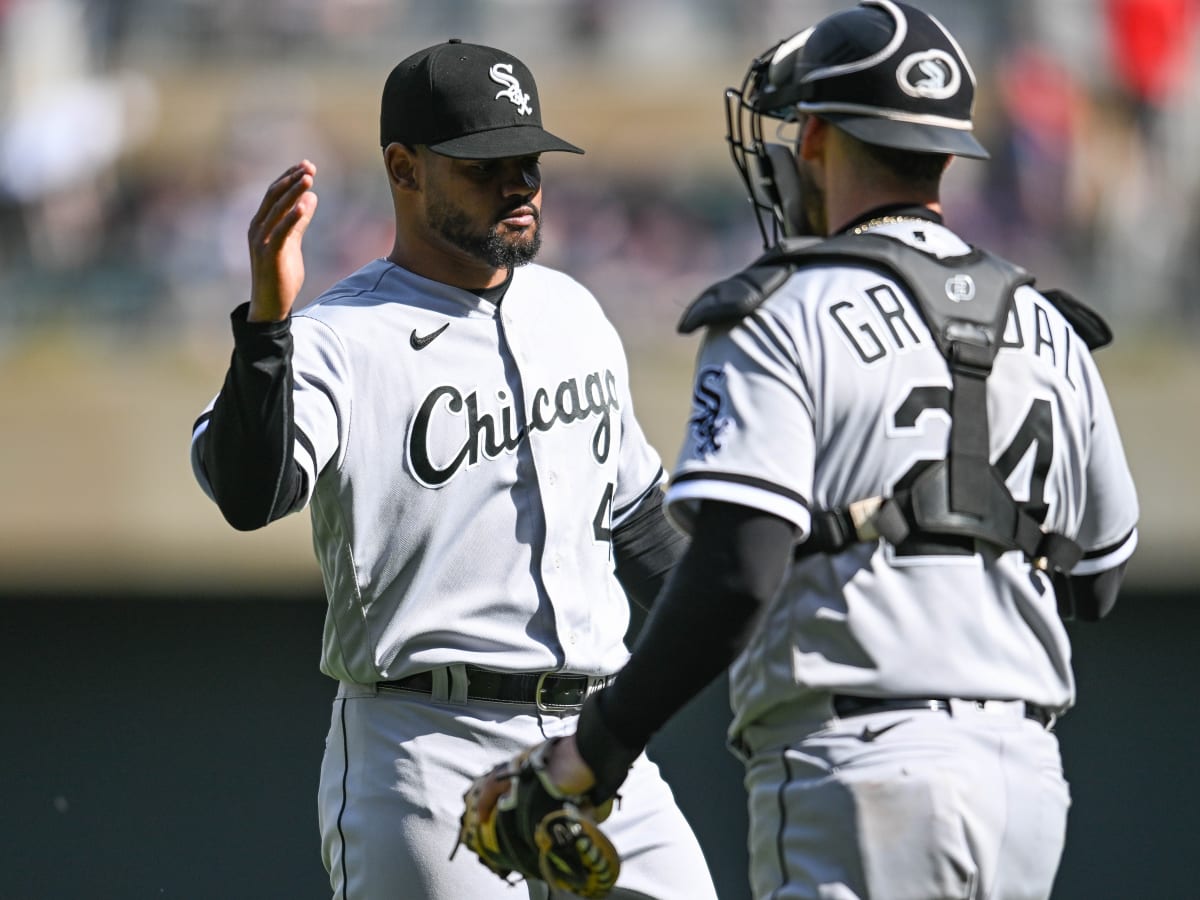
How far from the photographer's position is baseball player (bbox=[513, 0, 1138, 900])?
207 centimetres

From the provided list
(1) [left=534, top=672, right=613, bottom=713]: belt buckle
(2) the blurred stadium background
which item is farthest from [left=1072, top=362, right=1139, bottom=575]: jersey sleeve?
(2) the blurred stadium background

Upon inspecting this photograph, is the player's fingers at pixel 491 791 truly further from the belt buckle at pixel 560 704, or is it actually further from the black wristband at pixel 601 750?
the belt buckle at pixel 560 704

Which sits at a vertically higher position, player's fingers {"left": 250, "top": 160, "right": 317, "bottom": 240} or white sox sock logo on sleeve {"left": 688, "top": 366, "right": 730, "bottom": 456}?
player's fingers {"left": 250, "top": 160, "right": 317, "bottom": 240}

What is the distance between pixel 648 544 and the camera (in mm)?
3314

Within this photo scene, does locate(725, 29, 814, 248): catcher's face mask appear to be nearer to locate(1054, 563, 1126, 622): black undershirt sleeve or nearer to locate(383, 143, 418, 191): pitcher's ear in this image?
locate(1054, 563, 1126, 622): black undershirt sleeve

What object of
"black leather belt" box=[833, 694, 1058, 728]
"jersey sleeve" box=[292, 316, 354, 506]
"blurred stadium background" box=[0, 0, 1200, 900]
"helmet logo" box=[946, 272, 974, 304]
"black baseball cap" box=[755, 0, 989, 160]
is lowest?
"blurred stadium background" box=[0, 0, 1200, 900]

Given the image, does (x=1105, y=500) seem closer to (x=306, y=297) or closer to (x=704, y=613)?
(x=704, y=613)

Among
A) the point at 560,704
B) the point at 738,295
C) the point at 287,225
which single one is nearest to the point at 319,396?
the point at 287,225

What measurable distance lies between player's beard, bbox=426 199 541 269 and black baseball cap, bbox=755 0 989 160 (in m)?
0.86

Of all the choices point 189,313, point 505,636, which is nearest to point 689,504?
point 505,636

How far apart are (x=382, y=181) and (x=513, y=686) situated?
6628 millimetres

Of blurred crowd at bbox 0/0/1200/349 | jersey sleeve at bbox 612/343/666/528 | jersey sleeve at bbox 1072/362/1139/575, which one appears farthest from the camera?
blurred crowd at bbox 0/0/1200/349

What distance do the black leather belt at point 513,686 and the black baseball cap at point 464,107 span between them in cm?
91

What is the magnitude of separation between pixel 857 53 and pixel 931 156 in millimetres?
170
